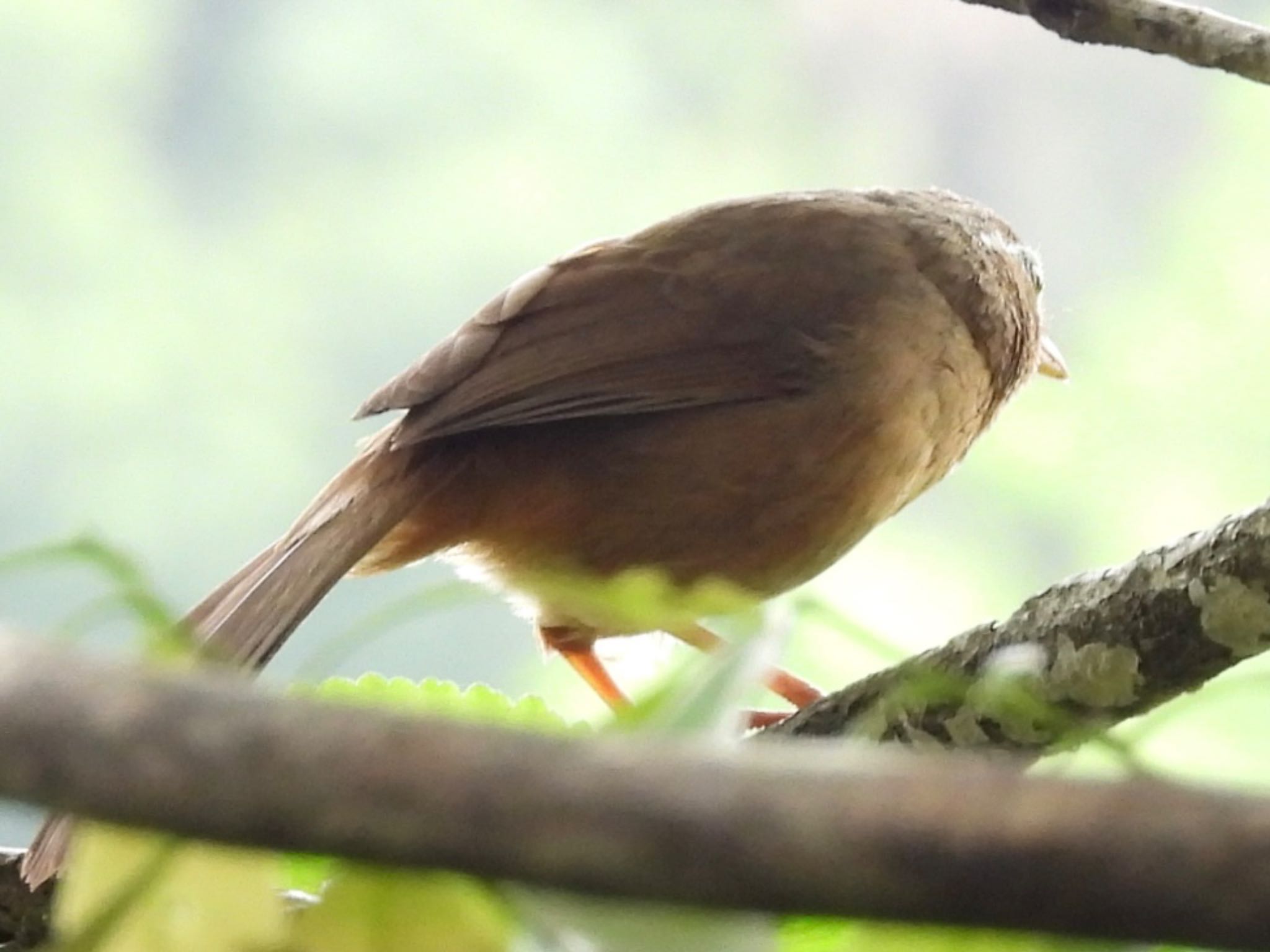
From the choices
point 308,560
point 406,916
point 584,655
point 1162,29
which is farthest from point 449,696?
point 584,655

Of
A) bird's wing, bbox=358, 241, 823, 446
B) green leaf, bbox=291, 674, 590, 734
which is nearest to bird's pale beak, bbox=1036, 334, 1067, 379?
bird's wing, bbox=358, 241, 823, 446

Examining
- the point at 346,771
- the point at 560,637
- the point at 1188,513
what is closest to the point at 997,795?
the point at 346,771

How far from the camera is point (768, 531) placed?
2.31 metres

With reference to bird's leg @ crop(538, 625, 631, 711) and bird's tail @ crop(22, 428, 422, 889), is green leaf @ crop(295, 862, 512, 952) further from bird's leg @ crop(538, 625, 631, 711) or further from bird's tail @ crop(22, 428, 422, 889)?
bird's leg @ crop(538, 625, 631, 711)

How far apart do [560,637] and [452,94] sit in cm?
289

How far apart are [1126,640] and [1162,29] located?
66 centimetres

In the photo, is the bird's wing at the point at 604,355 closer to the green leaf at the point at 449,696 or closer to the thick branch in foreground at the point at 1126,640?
the thick branch in foreground at the point at 1126,640

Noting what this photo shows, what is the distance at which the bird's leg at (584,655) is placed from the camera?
109 inches

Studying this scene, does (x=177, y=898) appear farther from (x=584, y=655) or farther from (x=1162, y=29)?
(x=584, y=655)

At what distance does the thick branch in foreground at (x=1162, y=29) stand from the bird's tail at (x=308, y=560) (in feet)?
3.07

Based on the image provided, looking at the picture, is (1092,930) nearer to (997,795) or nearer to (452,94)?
(997,795)

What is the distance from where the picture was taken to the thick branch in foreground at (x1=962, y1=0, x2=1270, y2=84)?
174cm

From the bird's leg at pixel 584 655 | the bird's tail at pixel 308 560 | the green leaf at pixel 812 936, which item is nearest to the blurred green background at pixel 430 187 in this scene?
the bird's leg at pixel 584 655

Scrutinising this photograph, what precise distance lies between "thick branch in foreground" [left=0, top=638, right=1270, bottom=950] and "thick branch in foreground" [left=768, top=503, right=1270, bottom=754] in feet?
3.03
